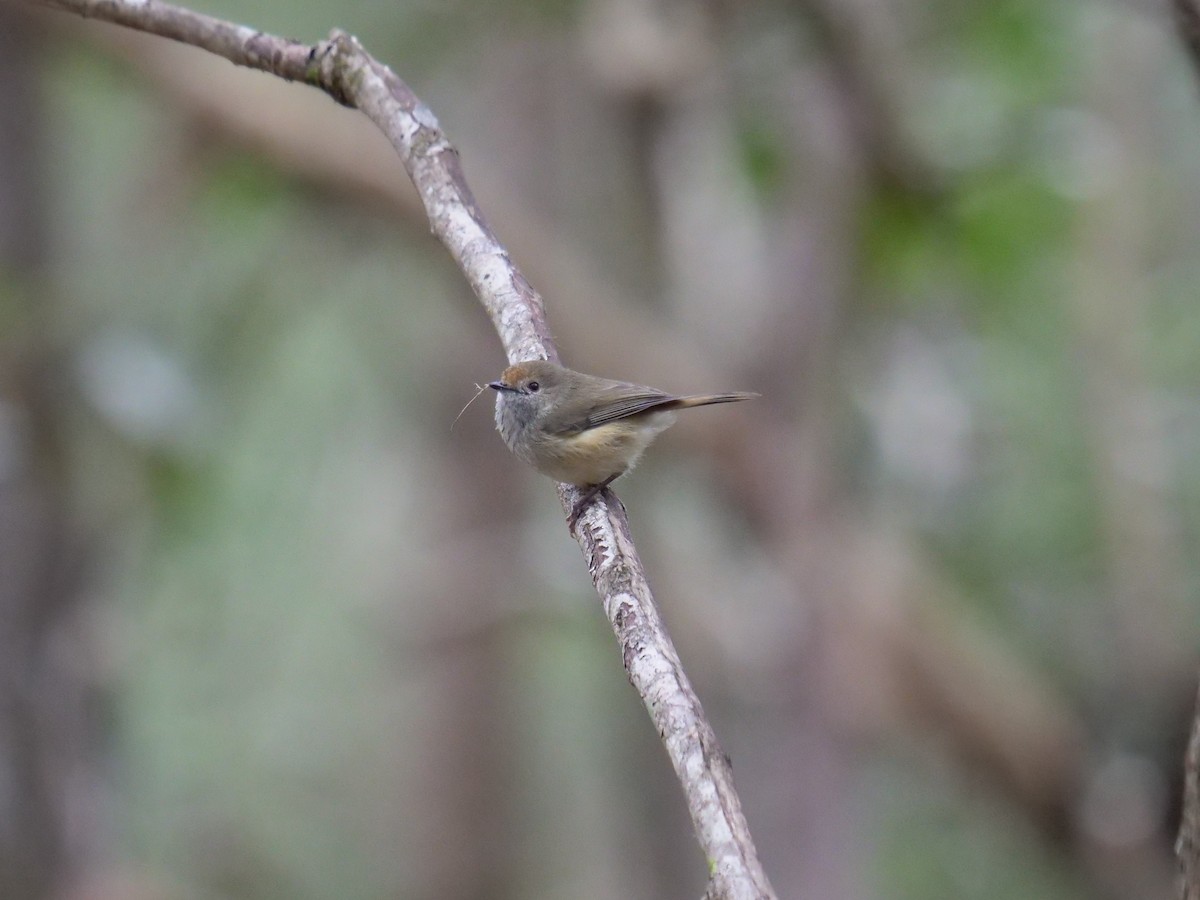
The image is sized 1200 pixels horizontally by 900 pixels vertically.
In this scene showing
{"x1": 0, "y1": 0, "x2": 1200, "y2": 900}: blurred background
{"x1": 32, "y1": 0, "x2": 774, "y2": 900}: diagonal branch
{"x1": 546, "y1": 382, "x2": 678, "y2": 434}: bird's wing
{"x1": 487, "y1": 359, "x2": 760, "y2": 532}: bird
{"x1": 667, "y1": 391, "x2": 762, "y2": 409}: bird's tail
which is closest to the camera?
{"x1": 32, "y1": 0, "x2": 774, "y2": 900}: diagonal branch

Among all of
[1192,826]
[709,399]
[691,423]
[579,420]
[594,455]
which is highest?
[691,423]

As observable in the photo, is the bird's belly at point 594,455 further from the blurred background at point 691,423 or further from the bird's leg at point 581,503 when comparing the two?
the blurred background at point 691,423

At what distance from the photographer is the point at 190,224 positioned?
6.98 m

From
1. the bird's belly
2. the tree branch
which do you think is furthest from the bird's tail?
the tree branch

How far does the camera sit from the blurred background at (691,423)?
6246 mm

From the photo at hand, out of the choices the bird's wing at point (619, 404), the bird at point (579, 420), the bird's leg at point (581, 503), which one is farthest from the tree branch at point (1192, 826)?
the bird's wing at point (619, 404)

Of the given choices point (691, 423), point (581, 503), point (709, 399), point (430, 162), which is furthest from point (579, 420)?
point (691, 423)

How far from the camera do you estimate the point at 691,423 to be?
22.1ft

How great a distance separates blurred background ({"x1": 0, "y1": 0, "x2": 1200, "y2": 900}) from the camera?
625cm

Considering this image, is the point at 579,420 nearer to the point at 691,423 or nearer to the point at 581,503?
the point at 581,503

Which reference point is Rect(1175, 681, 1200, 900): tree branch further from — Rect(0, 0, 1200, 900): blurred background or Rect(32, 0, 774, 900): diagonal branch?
Rect(0, 0, 1200, 900): blurred background

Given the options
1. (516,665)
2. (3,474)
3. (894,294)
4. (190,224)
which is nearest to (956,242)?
(894,294)

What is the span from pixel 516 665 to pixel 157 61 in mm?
5611

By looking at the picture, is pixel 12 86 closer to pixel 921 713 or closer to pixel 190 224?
pixel 190 224
